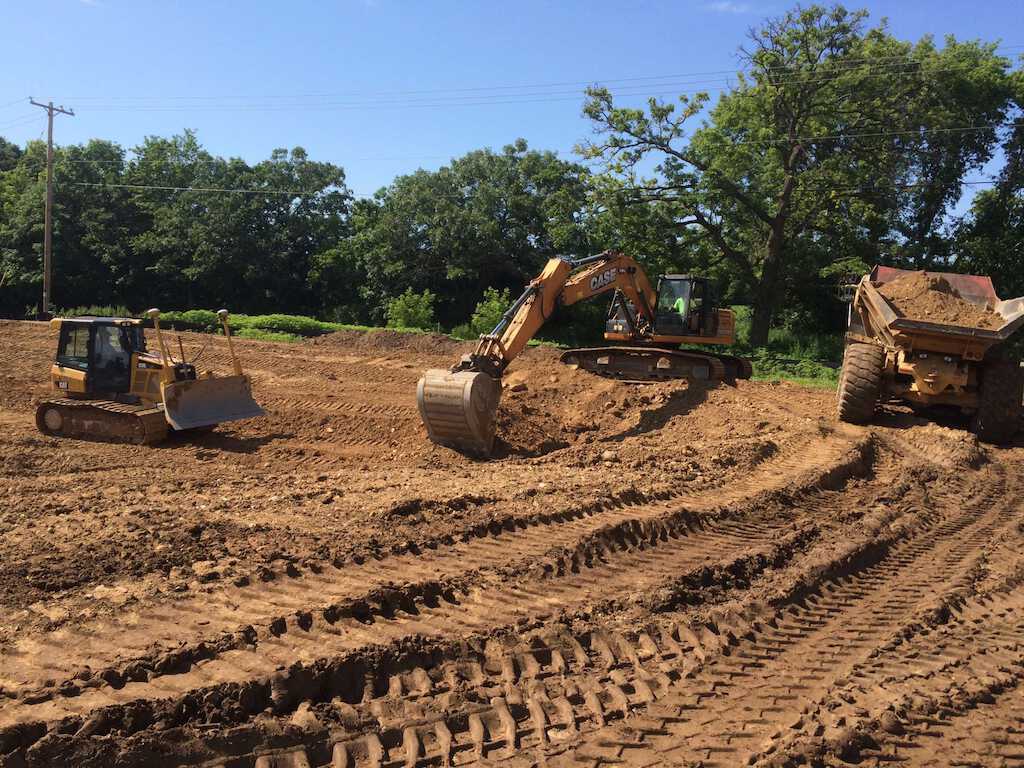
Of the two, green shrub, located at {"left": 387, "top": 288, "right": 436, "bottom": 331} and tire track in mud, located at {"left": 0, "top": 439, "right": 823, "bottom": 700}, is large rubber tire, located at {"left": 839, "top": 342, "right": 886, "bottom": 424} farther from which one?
green shrub, located at {"left": 387, "top": 288, "right": 436, "bottom": 331}

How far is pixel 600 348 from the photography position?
52.6 ft

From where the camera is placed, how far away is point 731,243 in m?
27.4

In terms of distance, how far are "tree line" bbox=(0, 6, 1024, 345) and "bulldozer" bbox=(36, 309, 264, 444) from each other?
1660 centimetres

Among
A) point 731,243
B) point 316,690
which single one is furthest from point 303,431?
point 731,243

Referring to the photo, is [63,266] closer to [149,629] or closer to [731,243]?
[731,243]

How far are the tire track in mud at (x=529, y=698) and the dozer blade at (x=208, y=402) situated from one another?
25.0ft

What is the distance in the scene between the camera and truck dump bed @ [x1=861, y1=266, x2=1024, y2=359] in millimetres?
11375

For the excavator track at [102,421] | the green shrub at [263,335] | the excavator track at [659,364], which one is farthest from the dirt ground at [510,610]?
the green shrub at [263,335]

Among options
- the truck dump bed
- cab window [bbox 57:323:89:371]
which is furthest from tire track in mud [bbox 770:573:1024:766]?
cab window [bbox 57:323:89:371]

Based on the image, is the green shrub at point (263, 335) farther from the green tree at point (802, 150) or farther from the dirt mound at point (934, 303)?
the dirt mound at point (934, 303)

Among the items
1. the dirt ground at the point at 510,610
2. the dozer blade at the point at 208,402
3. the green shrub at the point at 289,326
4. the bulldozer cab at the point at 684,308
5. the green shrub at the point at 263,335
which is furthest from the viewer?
the green shrub at the point at 289,326

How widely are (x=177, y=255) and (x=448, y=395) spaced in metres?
32.5

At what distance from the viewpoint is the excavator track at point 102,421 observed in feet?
34.9

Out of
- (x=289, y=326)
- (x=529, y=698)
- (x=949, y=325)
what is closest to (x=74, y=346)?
(x=529, y=698)
